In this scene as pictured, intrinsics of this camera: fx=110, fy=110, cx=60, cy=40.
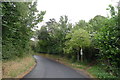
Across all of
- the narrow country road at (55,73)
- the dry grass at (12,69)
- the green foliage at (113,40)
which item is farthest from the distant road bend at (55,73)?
the green foliage at (113,40)

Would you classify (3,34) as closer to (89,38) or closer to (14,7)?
(14,7)

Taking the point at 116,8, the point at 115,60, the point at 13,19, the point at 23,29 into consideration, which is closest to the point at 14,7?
the point at 13,19

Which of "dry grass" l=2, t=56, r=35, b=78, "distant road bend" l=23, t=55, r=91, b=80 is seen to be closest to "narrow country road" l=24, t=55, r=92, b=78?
"distant road bend" l=23, t=55, r=91, b=80

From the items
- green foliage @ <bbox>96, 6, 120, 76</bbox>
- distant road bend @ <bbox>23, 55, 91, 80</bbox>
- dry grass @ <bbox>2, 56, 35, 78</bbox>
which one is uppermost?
green foliage @ <bbox>96, 6, 120, 76</bbox>

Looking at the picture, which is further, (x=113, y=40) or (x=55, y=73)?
(x=55, y=73)

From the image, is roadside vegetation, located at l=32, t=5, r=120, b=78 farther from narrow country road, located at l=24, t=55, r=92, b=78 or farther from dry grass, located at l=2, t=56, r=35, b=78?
dry grass, located at l=2, t=56, r=35, b=78

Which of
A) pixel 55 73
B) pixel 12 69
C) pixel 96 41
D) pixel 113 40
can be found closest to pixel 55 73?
pixel 55 73

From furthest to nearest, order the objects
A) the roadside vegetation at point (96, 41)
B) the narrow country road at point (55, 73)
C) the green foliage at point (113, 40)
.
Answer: the narrow country road at point (55, 73)
the roadside vegetation at point (96, 41)
the green foliage at point (113, 40)

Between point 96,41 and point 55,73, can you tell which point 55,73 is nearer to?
point 55,73

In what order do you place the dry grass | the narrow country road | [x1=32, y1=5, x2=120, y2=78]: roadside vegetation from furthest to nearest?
the narrow country road
the dry grass
[x1=32, y1=5, x2=120, y2=78]: roadside vegetation

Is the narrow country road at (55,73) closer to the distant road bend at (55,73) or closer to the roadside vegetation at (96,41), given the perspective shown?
the distant road bend at (55,73)

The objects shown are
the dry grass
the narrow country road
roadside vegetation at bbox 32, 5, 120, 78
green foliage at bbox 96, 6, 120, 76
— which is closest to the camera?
green foliage at bbox 96, 6, 120, 76

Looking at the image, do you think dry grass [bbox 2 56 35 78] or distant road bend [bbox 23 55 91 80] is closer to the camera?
dry grass [bbox 2 56 35 78]

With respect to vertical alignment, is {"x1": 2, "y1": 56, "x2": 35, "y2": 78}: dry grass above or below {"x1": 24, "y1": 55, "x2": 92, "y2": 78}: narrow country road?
above
